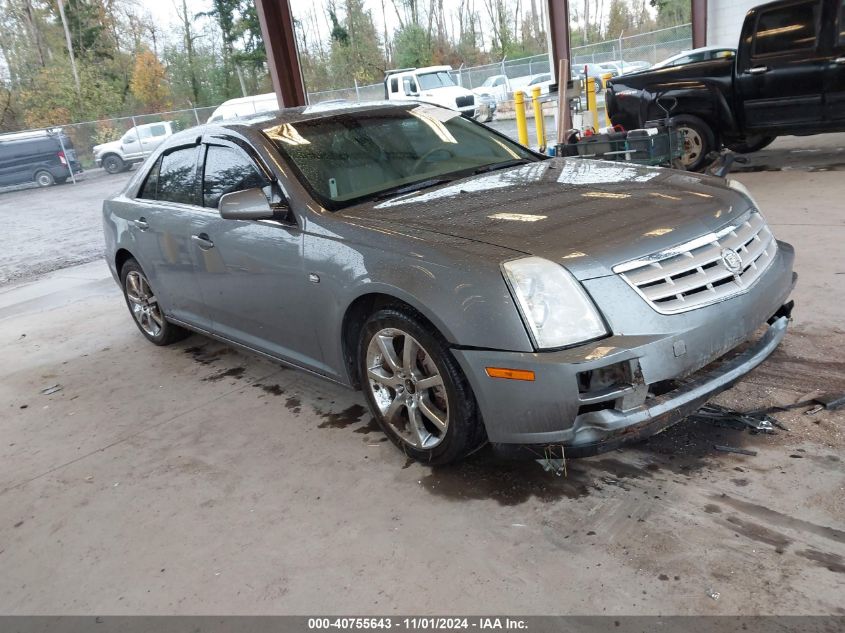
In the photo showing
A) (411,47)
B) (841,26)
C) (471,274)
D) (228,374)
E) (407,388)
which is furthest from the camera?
(411,47)

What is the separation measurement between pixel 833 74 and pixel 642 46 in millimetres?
9314

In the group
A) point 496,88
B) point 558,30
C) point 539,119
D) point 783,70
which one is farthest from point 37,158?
point 783,70

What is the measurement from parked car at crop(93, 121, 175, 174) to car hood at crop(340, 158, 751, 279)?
6902 mm

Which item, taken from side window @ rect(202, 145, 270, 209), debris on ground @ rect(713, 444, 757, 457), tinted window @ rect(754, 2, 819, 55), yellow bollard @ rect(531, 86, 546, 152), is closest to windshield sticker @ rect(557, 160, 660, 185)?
debris on ground @ rect(713, 444, 757, 457)

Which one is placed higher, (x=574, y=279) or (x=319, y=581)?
(x=574, y=279)

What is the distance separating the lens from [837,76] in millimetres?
7582

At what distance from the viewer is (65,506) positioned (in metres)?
3.07

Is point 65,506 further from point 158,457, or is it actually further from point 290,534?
point 290,534

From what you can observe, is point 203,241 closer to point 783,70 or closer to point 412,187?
point 412,187

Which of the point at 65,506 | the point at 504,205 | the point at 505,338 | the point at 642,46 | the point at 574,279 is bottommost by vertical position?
the point at 65,506

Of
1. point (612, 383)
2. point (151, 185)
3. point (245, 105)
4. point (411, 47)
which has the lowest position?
point (612, 383)

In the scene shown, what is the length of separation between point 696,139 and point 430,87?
6967 mm

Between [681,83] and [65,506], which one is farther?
[681,83]

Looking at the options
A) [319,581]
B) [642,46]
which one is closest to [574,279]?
[319,581]
